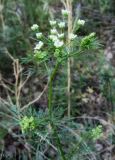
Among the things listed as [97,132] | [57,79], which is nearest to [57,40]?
[97,132]

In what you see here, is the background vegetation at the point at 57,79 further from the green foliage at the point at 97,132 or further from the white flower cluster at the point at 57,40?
the white flower cluster at the point at 57,40

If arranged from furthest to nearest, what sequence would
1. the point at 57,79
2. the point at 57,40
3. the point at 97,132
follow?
the point at 57,79 → the point at 97,132 → the point at 57,40

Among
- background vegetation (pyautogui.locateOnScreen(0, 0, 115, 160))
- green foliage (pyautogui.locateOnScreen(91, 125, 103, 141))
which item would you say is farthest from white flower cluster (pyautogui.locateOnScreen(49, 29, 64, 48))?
background vegetation (pyautogui.locateOnScreen(0, 0, 115, 160))

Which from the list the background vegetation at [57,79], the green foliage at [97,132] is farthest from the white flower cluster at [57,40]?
the background vegetation at [57,79]

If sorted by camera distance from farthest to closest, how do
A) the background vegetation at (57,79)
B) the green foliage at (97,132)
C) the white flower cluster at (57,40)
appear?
1. the background vegetation at (57,79)
2. the green foliage at (97,132)
3. the white flower cluster at (57,40)

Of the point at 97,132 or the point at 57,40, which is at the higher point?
the point at 57,40

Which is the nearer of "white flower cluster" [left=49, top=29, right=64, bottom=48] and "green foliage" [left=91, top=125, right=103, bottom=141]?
"white flower cluster" [left=49, top=29, right=64, bottom=48]

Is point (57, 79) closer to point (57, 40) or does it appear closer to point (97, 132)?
point (97, 132)

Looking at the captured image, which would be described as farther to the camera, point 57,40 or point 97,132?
point 97,132

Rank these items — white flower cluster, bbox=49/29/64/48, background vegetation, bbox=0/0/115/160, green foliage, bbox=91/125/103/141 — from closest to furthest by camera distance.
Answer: white flower cluster, bbox=49/29/64/48 → green foliage, bbox=91/125/103/141 → background vegetation, bbox=0/0/115/160

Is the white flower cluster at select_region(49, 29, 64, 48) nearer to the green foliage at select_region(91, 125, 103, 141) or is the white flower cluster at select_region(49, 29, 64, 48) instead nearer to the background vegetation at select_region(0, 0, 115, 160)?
the green foliage at select_region(91, 125, 103, 141)

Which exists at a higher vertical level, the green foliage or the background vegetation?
the background vegetation
